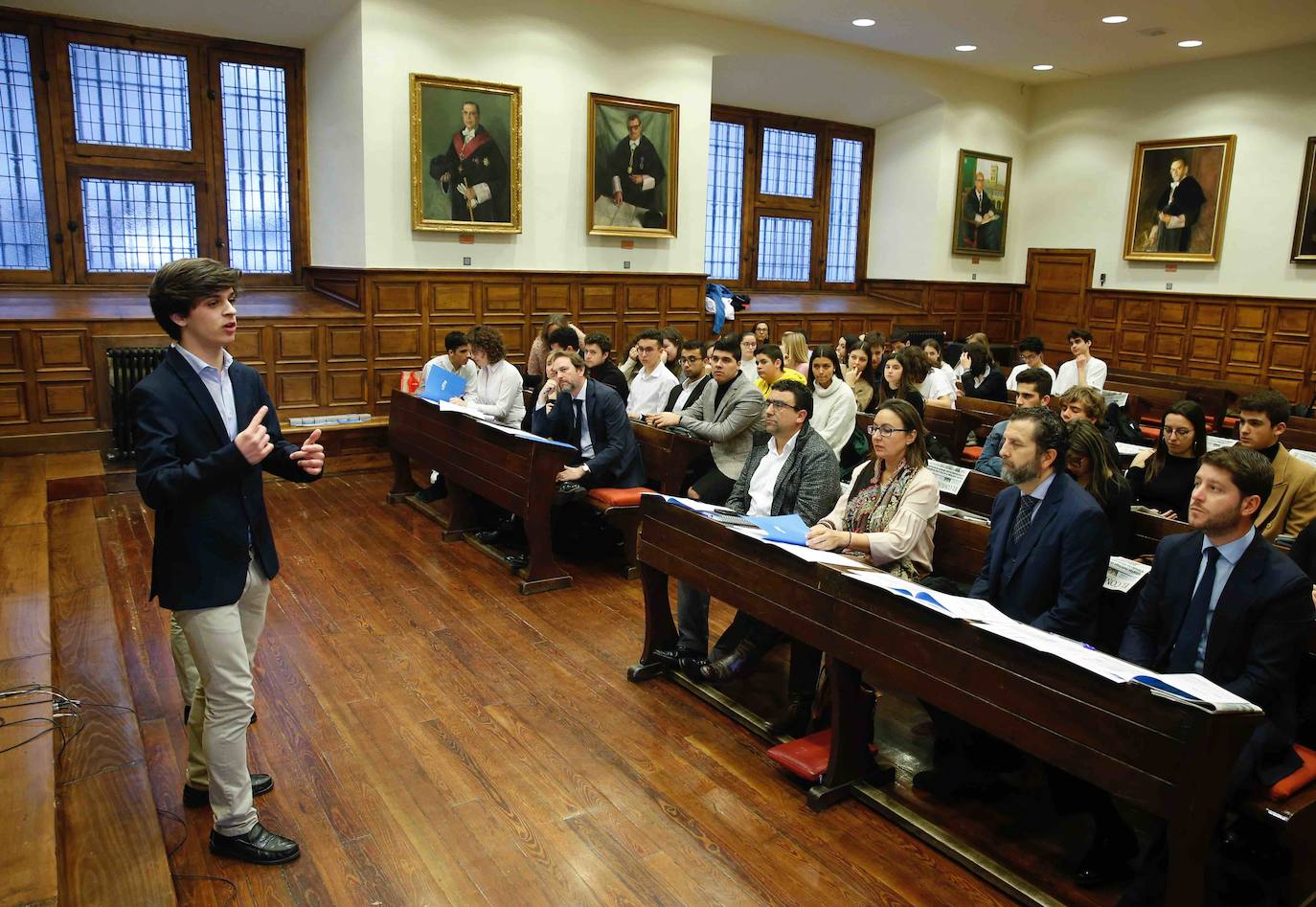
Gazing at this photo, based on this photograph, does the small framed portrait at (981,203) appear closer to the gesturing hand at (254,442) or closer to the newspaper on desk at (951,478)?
the newspaper on desk at (951,478)

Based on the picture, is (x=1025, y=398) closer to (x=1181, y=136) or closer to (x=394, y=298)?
(x=394, y=298)

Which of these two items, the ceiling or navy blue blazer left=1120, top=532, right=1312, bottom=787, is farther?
the ceiling

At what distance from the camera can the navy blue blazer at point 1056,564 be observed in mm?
3152

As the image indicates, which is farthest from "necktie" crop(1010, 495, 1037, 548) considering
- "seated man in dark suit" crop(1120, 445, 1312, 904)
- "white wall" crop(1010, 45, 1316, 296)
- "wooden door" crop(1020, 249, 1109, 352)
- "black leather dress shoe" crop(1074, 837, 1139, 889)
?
"wooden door" crop(1020, 249, 1109, 352)

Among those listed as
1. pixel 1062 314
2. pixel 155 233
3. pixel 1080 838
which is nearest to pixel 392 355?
pixel 155 233

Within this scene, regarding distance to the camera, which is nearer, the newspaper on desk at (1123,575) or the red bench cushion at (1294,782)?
the red bench cushion at (1294,782)

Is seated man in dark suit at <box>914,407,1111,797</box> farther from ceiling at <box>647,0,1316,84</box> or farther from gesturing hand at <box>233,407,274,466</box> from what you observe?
ceiling at <box>647,0,1316,84</box>

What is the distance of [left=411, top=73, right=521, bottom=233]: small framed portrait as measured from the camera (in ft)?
27.8

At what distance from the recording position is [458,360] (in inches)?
287

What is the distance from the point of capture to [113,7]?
7.86 metres

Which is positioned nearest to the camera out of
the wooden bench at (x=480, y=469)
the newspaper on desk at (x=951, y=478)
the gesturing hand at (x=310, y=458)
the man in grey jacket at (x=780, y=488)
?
the gesturing hand at (x=310, y=458)

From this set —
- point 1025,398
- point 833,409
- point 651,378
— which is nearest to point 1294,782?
point 1025,398

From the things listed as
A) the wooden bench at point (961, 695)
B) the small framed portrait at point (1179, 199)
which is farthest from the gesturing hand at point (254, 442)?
the small framed portrait at point (1179, 199)

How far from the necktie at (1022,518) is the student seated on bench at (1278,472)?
1.59 meters
